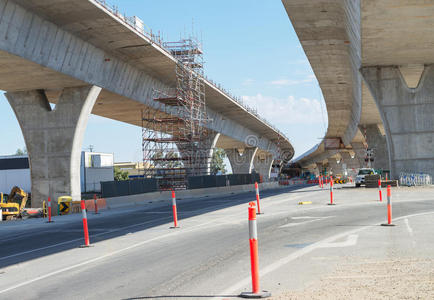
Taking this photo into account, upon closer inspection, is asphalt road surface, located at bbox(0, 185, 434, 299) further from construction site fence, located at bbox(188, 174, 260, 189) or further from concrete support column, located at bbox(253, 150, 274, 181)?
concrete support column, located at bbox(253, 150, 274, 181)

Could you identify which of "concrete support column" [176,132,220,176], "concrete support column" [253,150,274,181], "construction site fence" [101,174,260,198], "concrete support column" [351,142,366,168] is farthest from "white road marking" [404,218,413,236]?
"concrete support column" [253,150,274,181]

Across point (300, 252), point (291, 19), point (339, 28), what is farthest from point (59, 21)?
point (300, 252)

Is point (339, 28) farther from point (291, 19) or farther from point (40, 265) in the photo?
point (40, 265)

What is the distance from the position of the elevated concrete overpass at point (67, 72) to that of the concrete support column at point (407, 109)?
1524cm

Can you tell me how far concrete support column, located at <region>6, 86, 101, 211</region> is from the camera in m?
34.8

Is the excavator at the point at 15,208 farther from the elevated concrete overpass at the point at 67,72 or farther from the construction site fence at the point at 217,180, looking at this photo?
the construction site fence at the point at 217,180

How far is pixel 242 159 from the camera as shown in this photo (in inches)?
3656

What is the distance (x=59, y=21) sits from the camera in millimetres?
28328

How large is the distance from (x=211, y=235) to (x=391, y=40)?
2102 centimetres

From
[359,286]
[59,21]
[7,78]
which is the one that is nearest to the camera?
[359,286]

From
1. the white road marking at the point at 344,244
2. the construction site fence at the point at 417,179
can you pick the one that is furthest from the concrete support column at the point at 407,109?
the white road marking at the point at 344,244

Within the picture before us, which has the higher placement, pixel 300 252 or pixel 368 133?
pixel 368 133

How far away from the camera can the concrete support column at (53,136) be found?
114 ft

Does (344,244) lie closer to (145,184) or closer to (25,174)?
(145,184)
